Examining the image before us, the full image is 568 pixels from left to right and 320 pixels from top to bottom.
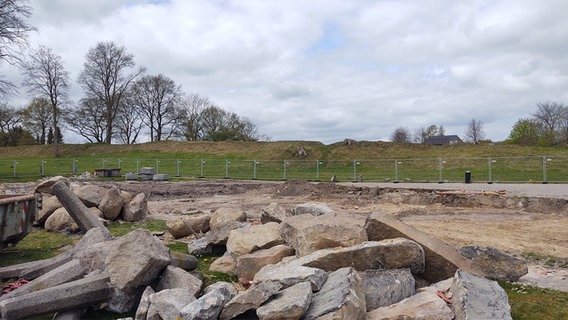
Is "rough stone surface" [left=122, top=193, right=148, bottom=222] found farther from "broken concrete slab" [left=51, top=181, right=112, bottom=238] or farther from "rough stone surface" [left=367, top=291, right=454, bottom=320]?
"rough stone surface" [left=367, top=291, right=454, bottom=320]

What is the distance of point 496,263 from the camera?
7473 millimetres

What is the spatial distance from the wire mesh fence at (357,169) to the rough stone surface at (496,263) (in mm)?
20719

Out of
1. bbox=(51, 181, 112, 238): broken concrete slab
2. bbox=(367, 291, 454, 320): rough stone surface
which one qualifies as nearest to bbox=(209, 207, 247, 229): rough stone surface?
bbox=(51, 181, 112, 238): broken concrete slab

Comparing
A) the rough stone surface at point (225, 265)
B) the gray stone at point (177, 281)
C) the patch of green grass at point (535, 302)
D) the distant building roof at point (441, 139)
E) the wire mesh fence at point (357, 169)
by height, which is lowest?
the patch of green grass at point (535, 302)

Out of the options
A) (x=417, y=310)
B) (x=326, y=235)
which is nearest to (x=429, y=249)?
(x=326, y=235)

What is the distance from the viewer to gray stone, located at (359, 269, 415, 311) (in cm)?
546

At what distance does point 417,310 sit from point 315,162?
36.6 metres

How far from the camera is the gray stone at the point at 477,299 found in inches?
190

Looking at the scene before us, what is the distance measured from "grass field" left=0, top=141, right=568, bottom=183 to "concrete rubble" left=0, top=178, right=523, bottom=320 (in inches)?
886

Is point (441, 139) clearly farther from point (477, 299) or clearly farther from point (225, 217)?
point (477, 299)

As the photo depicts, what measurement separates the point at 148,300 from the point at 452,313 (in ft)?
11.9

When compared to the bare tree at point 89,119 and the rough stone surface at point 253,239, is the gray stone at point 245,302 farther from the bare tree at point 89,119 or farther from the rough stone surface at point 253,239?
the bare tree at point 89,119

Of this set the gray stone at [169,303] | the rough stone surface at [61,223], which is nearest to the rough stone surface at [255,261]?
the gray stone at [169,303]

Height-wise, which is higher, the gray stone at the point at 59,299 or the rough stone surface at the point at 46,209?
the rough stone surface at the point at 46,209
